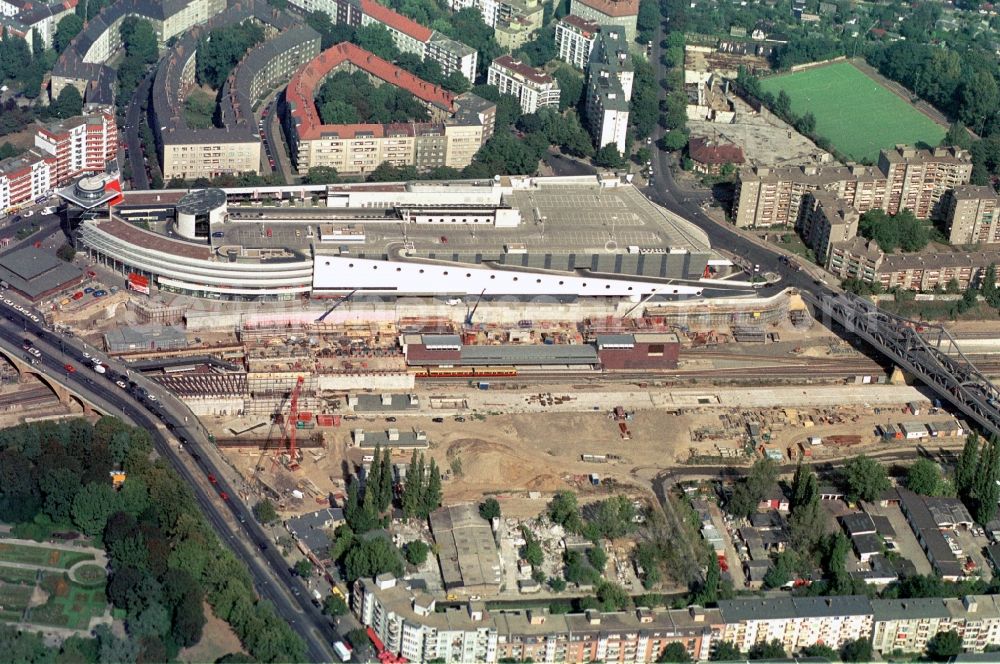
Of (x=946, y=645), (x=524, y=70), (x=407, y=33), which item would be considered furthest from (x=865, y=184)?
(x=946, y=645)

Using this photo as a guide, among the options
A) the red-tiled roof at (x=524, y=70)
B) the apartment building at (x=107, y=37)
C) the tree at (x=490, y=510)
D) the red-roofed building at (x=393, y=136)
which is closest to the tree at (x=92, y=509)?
the tree at (x=490, y=510)

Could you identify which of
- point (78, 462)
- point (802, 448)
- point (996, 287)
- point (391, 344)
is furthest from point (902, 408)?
point (78, 462)

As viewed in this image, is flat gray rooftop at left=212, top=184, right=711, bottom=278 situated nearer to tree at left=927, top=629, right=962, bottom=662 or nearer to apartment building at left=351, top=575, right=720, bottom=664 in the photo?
apartment building at left=351, top=575, right=720, bottom=664

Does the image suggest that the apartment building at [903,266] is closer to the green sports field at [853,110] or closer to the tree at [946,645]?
the green sports field at [853,110]

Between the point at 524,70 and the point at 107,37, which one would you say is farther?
the point at 107,37

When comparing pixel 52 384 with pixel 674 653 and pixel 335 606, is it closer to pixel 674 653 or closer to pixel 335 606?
pixel 335 606

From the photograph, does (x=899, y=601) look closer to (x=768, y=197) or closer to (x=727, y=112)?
(x=768, y=197)
